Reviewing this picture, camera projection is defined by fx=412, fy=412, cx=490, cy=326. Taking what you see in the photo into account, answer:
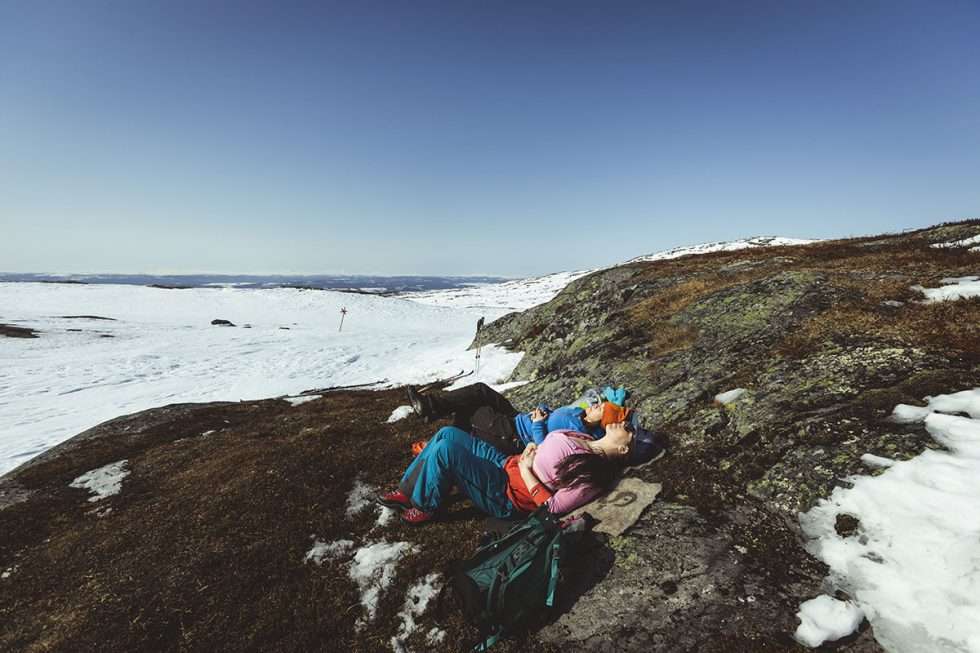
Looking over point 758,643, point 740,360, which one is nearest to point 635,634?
point 758,643

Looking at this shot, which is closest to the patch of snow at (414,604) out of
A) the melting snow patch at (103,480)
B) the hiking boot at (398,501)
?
the hiking boot at (398,501)

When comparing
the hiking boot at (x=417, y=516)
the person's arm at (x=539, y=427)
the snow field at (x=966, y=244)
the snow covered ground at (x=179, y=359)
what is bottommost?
the snow covered ground at (x=179, y=359)

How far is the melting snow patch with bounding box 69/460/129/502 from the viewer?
9422 millimetres

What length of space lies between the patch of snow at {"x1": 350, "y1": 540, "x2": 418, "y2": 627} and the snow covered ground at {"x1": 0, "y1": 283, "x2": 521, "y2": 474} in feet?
41.5

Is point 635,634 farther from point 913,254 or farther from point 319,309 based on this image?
point 319,309

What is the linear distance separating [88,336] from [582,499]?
54.9m

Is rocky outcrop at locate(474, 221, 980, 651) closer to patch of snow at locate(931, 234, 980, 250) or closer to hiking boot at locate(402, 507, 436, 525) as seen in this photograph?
patch of snow at locate(931, 234, 980, 250)

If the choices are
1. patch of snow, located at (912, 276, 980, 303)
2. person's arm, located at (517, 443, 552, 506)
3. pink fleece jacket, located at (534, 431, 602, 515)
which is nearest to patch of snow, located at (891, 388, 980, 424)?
pink fleece jacket, located at (534, 431, 602, 515)

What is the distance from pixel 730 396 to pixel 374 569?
6.51 meters

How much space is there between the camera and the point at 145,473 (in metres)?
10.2

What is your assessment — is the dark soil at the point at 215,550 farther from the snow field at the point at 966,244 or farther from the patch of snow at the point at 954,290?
the snow field at the point at 966,244

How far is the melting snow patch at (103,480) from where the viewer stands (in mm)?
9422

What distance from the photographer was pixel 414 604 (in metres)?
4.98

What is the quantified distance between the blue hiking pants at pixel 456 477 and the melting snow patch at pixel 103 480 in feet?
26.8
